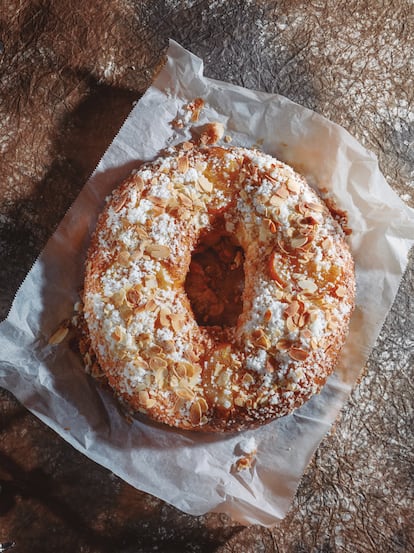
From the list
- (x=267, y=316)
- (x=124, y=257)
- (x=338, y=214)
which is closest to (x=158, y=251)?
(x=124, y=257)

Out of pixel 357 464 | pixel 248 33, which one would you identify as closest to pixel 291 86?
pixel 248 33

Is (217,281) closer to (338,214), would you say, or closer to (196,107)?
(338,214)

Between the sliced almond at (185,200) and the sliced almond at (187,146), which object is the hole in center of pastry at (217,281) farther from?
the sliced almond at (187,146)

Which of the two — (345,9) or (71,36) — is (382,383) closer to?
(345,9)

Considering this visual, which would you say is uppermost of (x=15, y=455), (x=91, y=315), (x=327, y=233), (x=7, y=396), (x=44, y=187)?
(x=327, y=233)

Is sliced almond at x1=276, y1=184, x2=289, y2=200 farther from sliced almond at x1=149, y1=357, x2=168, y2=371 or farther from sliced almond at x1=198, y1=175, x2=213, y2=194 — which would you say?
sliced almond at x1=149, y1=357, x2=168, y2=371

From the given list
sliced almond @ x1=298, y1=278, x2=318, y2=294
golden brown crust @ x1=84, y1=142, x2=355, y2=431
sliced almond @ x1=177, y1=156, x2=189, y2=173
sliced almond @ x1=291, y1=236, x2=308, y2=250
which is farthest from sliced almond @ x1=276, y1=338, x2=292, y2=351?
sliced almond @ x1=177, y1=156, x2=189, y2=173

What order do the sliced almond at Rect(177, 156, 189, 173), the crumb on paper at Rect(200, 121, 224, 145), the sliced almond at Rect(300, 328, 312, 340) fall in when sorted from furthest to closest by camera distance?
1. the crumb on paper at Rect(200, 121, 224, 145)
2. the sliced almond at Rect(177, 156, 189, 173)
3. the sliced almond at Rect(300, 328, 312, 340)
